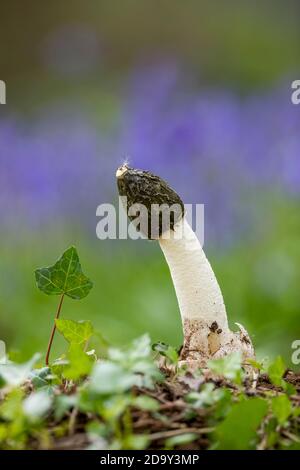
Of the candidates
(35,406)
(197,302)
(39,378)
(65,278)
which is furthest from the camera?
(197,302)

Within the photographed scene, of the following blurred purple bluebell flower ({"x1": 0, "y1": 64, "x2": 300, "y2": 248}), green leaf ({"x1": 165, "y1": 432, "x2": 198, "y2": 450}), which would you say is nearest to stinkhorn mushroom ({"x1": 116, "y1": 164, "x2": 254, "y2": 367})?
green leaf ({"x1": 165, "y1": 432, "x2": 198, "y2": 450})

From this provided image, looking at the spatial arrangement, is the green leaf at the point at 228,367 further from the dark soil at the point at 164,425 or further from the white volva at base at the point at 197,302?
the white volva at base at the point at 197,302

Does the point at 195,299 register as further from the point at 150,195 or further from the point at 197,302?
the point at 150,195

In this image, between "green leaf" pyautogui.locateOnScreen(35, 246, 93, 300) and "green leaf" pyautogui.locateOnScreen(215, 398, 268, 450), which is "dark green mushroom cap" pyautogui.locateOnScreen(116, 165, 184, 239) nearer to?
"green leaf" pyautogui.locateOnScreen(35, 246, 93, 300)

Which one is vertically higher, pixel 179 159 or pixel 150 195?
pixel 179 159

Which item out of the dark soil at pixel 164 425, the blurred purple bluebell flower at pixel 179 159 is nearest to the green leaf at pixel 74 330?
the dark soil at pixel 164 425

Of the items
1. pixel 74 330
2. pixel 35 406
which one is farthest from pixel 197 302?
pixel 35 406

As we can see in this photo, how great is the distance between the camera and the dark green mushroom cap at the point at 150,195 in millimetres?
1604

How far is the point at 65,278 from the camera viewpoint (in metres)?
1.58

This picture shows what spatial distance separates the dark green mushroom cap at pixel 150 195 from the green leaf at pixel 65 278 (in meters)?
0.18

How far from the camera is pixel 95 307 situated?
11.7ft

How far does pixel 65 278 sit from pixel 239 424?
61 centimetres

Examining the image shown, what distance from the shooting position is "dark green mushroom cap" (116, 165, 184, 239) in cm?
160

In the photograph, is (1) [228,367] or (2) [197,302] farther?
(2) [197,302]
